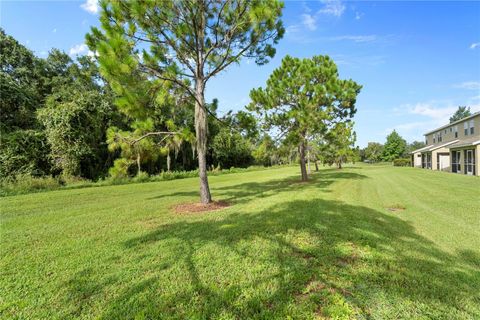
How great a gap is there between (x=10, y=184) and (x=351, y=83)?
19.6 metres

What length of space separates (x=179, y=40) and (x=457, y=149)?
23.2 metres

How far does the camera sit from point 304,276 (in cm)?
280

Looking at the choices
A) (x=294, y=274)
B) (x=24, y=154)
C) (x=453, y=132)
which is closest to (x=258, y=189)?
(x=294, y=274)

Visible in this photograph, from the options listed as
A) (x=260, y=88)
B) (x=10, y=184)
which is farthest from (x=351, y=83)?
(x=10, y=184)

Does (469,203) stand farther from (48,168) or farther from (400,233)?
(48,168)

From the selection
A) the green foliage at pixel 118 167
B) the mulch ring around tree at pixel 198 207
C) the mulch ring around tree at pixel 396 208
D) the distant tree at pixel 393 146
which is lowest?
the mulch ring around tree at pixel 396 208

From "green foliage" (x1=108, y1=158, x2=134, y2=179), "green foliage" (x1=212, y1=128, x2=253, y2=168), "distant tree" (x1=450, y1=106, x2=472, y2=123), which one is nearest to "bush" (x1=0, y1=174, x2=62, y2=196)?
"green foliage" (x1=108, y1=158, x2=134, y2=179)

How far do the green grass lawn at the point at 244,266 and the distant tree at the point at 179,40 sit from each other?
3.16 metres

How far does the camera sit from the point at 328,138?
1297 centimetres

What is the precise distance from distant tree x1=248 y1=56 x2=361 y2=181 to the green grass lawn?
633cm

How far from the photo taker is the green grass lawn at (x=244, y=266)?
228 centimetres

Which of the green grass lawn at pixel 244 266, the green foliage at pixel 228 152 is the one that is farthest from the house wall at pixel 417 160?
the green grass lawn at pixel 244 266

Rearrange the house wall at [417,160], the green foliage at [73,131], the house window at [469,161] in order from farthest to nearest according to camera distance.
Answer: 1. the house wall at [417,160]
2. the house window at [469,161]
3. the green foliage at [73,131]

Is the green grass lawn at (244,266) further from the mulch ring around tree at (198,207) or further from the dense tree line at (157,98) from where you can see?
the dense tree line at (157,98)
